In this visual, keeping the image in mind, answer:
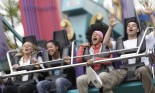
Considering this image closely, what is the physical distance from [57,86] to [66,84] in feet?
0.49

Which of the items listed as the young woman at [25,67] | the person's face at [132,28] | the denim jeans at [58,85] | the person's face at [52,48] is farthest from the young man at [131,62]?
the young woman at [25,67]

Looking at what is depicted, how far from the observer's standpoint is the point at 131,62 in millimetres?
5188

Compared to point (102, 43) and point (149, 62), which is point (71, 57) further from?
point (149, 62)

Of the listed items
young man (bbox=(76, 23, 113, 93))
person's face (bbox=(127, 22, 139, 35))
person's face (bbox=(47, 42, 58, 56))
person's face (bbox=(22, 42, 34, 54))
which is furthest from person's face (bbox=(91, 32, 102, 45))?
person's face (bbox=(22, 42, 34, 54))

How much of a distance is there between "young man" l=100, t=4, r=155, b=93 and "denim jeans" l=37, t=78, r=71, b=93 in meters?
0.61

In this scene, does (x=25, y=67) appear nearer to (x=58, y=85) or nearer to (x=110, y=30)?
(x=58, y=85)

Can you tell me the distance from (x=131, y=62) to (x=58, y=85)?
1047 mm

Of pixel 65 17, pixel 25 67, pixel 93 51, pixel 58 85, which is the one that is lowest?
pixel 58 85

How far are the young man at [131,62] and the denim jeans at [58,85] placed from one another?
1.99ft

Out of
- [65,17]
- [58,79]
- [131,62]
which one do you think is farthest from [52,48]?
[65,17]

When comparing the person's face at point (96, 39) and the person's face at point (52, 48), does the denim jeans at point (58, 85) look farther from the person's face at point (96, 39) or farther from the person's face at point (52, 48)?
the person's face at point (96, 39)

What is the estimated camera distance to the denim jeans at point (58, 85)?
5.15 m

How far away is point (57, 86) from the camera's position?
5160mm

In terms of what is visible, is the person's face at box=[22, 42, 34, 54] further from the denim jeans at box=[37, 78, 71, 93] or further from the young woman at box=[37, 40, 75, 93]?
the denim jeans at box=[37, 78, 71, 93]
